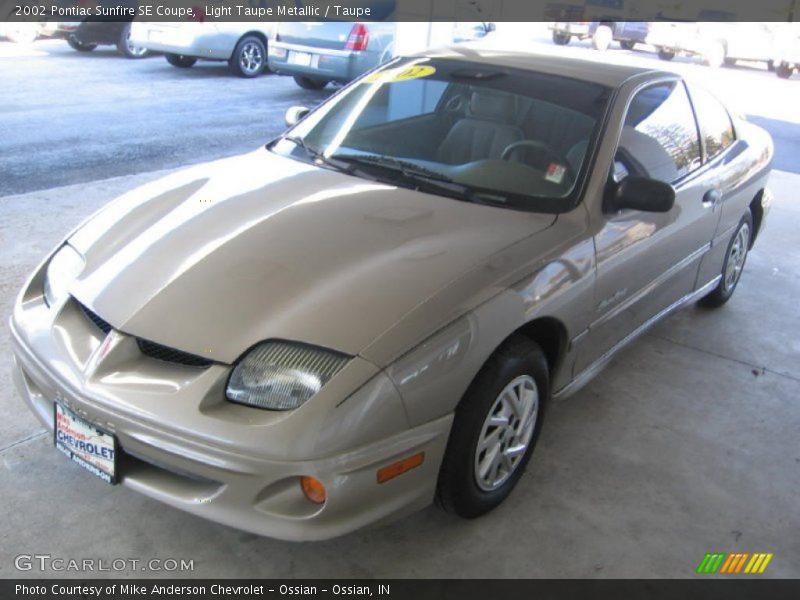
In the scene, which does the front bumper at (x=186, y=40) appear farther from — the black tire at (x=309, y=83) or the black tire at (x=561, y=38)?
the black tire at (x=561, y=38)

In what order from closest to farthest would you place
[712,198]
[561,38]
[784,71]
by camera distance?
1. [712,198]
2. [784,71]
3. [561,38]

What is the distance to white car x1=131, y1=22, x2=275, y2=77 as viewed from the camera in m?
11.4

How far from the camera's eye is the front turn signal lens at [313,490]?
7.14 feet

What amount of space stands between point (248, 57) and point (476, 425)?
34.9 feet

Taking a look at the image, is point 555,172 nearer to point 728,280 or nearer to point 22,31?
point 728,280

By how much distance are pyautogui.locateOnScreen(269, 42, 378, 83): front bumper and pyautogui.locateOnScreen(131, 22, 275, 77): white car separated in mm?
960

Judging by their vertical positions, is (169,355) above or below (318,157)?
below

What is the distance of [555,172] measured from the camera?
3170mm

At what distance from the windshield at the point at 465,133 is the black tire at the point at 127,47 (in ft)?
32.9

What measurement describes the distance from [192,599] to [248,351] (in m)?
0.78

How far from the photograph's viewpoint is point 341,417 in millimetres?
2146

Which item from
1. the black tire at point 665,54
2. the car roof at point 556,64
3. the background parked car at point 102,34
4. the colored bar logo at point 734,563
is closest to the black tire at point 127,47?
the background parked car at point 102,34

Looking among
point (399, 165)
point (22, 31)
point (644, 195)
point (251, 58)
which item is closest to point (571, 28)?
point (251, 58)

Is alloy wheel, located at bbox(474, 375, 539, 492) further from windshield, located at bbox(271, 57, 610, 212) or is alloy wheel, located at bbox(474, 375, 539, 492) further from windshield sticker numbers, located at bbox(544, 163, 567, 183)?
windshield sticker numbers, located at bbox(544, 163, 567, 183)
